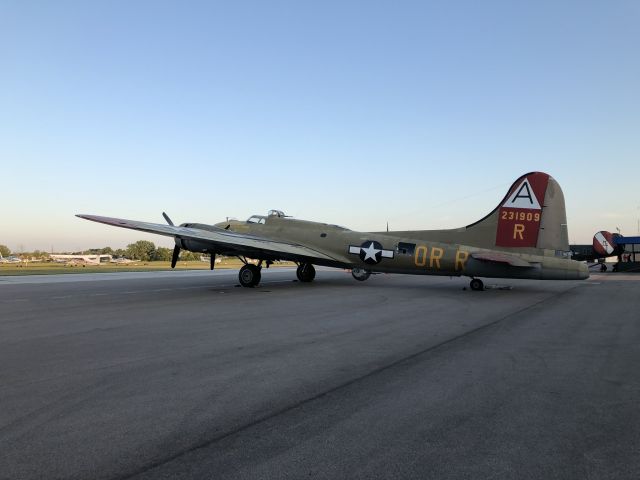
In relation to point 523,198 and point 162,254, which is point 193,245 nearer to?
point 523,198

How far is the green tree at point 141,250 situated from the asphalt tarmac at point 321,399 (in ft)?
519

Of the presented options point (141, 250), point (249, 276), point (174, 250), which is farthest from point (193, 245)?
point (141, 250)

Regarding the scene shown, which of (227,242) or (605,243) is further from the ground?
(605,243)

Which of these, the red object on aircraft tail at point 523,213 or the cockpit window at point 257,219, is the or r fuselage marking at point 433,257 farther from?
the cockpit window at point 257,219

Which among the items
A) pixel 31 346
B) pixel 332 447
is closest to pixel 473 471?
pixel 332 447

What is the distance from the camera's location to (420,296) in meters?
16.0

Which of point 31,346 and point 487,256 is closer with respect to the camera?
point 31,346

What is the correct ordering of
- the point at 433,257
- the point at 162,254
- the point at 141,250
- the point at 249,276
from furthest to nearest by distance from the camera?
the point at 141,250 < the point at 162,254 < the point at 249,276 < the point at 433,257

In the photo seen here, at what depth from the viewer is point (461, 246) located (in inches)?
701

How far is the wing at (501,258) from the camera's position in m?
A: 16.1

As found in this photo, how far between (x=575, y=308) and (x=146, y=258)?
161m

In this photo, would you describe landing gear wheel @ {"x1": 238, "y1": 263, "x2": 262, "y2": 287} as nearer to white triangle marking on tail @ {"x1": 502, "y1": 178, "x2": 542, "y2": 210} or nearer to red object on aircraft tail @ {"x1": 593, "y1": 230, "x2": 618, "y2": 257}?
white triangle marking on tail @ {"x1": 502, "y1": 178, "x2": 542, "y2": 210}

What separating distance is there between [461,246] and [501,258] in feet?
6.17

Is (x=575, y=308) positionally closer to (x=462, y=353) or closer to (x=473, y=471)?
(x=462, y=353)
